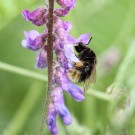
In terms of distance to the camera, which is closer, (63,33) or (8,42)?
(63,33)

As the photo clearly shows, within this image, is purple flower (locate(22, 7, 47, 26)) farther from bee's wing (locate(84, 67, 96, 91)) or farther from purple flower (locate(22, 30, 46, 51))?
bee's wing (locate(84, 67, 96, 91))

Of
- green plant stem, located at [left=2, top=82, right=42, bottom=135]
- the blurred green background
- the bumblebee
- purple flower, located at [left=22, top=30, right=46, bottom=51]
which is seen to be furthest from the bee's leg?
green plant stem, located at [left=2, top=82, right=42, bottom=135]

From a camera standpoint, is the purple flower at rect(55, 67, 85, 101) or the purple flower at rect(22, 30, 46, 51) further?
the purple flower at rect(55, 67, 85, 101)

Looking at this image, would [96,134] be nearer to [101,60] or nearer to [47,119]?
[47,119]

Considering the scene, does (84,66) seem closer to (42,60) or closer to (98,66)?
(42,60)

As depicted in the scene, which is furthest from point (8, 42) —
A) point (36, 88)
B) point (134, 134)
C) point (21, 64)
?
point (134, 134)

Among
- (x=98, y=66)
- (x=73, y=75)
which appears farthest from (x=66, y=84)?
(x=98, y=66)
